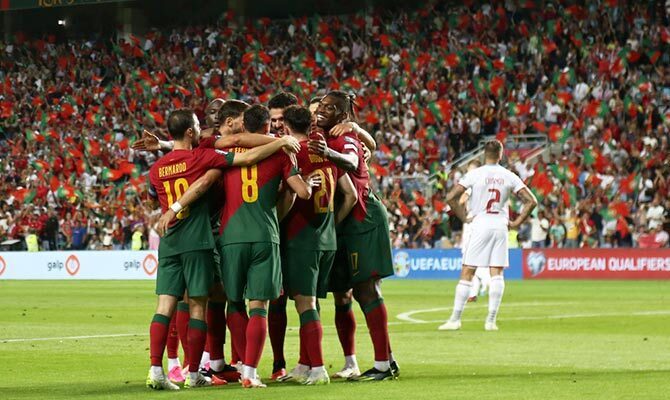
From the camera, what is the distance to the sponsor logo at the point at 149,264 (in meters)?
33.7

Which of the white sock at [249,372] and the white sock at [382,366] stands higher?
the white sock at [249,372]

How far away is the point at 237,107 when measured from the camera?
959cm

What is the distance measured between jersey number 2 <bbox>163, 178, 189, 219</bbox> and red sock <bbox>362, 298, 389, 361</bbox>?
5.51ft

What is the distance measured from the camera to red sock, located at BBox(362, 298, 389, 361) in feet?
32.1

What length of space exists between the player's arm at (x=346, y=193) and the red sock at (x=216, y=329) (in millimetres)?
1233

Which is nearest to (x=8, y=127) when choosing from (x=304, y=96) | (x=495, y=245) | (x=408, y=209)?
(x=304, y=96)

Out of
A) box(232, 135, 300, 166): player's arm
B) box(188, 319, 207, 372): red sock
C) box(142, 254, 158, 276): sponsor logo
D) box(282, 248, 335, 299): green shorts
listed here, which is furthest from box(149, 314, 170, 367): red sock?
box(142, 254, 158, 276): sponsor logo

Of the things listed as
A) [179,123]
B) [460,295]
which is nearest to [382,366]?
[179,123]

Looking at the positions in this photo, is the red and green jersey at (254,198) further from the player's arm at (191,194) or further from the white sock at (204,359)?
the white sock at (204,359)

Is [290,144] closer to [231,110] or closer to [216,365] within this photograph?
[231,110]

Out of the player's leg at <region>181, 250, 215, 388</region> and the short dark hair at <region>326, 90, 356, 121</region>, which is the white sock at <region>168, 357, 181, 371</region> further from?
the short dark hair at <region>326, 90, 356, 121</region>

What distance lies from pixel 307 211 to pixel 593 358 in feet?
12.0

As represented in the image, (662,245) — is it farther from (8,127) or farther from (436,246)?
(8,127)

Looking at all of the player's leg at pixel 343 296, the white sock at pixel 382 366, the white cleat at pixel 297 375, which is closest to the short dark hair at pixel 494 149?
the player's leg at pixel 343 296
